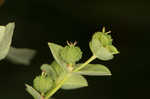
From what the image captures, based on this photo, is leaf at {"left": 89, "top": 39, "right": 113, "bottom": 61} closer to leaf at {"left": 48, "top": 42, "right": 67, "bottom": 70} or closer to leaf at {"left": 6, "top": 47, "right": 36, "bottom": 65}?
leaf at {"left": 48, "top": 42, "right": 67, "bottom": 70}

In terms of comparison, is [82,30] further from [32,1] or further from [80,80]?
[80,80]

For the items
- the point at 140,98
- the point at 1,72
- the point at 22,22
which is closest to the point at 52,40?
the point at 22,22

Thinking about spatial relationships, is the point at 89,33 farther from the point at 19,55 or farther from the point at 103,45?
the point at 103,45

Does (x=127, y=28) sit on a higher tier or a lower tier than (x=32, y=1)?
lower

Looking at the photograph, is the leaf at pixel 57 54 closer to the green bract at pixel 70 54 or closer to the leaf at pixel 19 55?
the green bract at pixel 70 54

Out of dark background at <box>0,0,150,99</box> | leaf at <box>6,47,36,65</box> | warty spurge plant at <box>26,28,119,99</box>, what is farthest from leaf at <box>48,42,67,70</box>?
dark background at <box>0,0,150,99</box>
